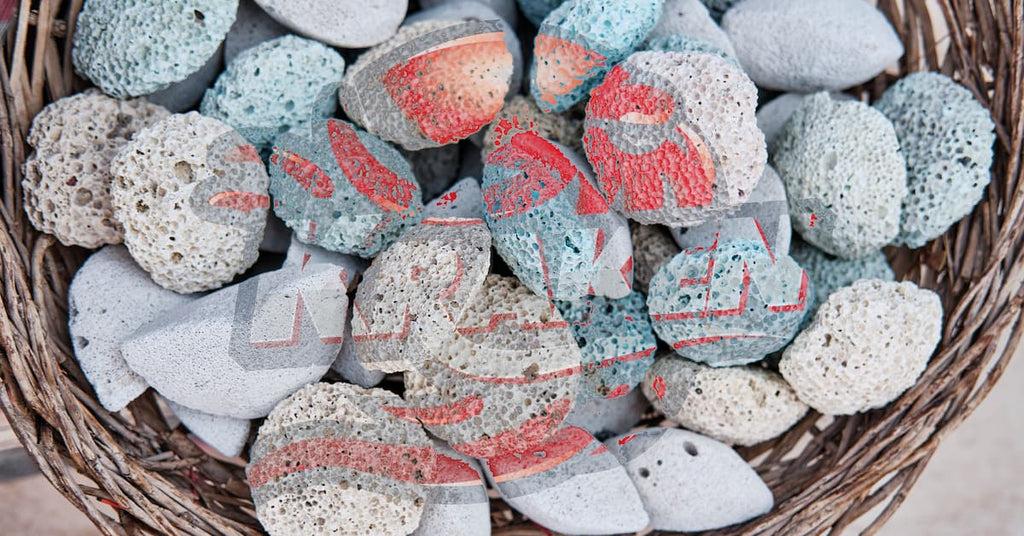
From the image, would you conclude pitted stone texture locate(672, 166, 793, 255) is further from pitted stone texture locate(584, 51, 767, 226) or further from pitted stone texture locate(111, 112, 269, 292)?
pitted stone texture locate(111, 112, 269, 292)

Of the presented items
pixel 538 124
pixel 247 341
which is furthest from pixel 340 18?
pixel 247 341

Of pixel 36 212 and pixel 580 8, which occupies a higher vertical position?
pixel 580 8

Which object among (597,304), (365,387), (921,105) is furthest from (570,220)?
(921,105)

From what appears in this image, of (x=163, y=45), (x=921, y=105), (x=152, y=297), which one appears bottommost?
(x=152, y=297)

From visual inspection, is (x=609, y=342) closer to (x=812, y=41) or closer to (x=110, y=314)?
(x=812, y=41)

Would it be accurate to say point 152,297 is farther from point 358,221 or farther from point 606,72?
point 606,72

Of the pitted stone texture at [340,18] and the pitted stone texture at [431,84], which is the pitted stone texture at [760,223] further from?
the pitted stone texture at [340,18]
